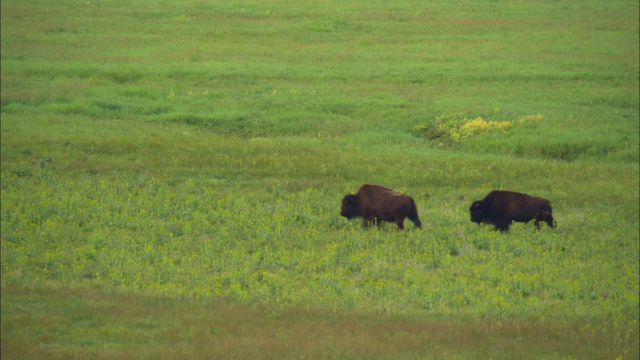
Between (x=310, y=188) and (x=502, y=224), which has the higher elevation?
(x=502, y=224)

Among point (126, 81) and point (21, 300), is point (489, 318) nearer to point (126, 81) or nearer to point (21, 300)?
point (21, 300)

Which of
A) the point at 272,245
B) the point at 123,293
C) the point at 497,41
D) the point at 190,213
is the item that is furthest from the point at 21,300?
the point at 497,41

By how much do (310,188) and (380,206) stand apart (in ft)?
15.2

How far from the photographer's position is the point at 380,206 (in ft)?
59.4

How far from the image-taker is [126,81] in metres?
42.4

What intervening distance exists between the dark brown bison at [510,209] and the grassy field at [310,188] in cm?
33

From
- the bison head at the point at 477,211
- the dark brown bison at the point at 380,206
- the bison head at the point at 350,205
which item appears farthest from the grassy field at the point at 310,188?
the bison head at the point at 350,205

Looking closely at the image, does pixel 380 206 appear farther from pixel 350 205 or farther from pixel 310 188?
pixel 310 188

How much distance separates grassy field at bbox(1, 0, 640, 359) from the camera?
456 inches

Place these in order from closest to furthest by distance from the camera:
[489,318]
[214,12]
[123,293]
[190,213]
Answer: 1. [489,318]
2. [123,293]
3. [190,213]
4. [214,12]

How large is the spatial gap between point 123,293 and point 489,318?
19.2 ft

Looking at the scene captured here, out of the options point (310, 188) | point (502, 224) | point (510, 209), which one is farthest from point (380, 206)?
point (310, 188)

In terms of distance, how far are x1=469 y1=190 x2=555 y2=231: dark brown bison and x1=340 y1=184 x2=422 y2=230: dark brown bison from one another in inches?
62.1

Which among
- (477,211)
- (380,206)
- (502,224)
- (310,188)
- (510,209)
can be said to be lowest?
(310,188)
